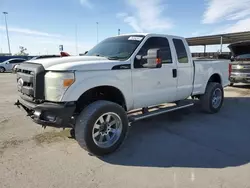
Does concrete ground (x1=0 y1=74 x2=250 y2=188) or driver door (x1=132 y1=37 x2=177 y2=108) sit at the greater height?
driver door (x1=132 y1=37 x2=177 y2=108)

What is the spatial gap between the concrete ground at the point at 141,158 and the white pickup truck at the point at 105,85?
0.46 metres

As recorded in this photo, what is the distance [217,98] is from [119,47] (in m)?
3.65

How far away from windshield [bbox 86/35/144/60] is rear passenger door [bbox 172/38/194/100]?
114 cm

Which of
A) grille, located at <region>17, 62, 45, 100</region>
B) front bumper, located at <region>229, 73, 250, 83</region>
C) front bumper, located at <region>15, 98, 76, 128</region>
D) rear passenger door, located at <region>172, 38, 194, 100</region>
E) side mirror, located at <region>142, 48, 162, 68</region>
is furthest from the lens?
front bumper, located at <region>229, 73, 250, 83</region>

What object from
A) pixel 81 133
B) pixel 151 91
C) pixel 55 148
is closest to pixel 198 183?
pixel 81 133

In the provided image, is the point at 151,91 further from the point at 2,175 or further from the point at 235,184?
the point at 2,175

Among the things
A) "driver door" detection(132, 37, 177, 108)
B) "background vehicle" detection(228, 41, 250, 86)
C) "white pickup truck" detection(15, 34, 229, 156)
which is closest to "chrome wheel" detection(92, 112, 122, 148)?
"white pickup truck" detection(15, 34, 229, 156)

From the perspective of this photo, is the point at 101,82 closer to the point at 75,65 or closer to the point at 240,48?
the point at 75,65

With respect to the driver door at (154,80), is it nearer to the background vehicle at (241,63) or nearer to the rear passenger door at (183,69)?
the rear passenger door at (183,69)

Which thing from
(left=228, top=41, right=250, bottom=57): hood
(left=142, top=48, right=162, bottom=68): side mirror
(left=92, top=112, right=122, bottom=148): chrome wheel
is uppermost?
(left=228, top=41, right=250, bottom=57): hood

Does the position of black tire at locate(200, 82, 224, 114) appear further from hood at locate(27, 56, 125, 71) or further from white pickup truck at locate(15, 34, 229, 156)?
hood at locate(27, 56, 125, 71)

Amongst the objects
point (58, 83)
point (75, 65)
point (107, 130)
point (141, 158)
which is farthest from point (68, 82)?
point (141, 158)

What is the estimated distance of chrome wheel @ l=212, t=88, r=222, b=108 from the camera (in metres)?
6.78

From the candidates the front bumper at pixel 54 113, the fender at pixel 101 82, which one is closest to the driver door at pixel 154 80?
the fender at pixel 101 82
